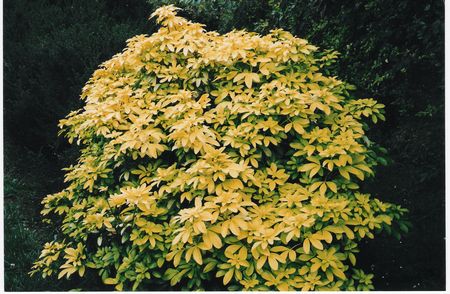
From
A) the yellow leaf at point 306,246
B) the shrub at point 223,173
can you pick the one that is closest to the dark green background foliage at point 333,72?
the shrub at point 223,173

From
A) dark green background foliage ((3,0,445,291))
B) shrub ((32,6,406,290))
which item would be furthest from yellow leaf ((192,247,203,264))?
dark green background foliage ((3,0,445,291))

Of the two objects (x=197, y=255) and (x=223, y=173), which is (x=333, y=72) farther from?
(x=197, y=255)

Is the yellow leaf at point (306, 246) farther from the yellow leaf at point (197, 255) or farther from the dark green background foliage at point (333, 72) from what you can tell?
the dark green background foliage at point (333, 72)

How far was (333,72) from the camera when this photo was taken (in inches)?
144

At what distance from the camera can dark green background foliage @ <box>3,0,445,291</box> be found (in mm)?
2959

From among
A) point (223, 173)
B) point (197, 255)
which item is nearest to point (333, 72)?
point (223, 173)

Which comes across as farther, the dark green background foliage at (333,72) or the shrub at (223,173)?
the dark green background foliage at (333,72)

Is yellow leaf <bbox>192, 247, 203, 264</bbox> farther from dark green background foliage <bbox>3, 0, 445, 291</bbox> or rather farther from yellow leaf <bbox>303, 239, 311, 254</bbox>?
dark green background foliage <bbox>3, 0, 445, 291</bbox>

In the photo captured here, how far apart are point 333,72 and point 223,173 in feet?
5.52

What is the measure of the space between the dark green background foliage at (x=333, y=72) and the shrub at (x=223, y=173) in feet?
1.43

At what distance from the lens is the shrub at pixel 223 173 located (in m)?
2.36

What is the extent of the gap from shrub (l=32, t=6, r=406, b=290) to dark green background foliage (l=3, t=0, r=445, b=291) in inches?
17.1

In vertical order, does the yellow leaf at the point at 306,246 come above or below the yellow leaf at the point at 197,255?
above

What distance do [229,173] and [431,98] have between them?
4.66 feet
